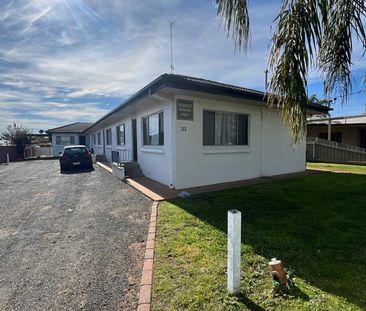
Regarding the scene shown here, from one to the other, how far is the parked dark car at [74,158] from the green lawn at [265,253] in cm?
997

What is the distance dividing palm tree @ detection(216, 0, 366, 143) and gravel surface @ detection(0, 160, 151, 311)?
2831 millimetres

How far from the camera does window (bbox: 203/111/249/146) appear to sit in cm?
825

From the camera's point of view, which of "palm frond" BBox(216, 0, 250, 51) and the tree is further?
the tree

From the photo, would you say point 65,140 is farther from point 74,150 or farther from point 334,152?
point 334,152

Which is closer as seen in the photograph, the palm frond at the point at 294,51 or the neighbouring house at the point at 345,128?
the palm frond at the point at 294,51

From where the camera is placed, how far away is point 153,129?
9547 mm

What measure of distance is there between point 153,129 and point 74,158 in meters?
7.07

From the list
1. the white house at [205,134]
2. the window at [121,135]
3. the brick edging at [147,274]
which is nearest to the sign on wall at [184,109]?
the white house at [205,134]

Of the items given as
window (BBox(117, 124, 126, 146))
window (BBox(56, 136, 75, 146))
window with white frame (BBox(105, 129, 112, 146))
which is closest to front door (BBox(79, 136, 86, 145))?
window (BBox(56, 136, 75, 146))

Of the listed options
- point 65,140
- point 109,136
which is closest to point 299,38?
point 109,136

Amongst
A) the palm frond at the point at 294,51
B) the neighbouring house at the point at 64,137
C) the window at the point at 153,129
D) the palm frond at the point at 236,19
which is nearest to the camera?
the palm frond at the point at 294,51

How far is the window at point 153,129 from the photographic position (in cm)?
868

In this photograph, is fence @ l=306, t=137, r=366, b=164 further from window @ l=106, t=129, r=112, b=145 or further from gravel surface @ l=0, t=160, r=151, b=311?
gravel surface @ l=0, t=160, r=151, b=311

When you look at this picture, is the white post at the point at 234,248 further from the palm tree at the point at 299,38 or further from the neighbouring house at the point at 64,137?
the neighbouring house at the point at 64,137
